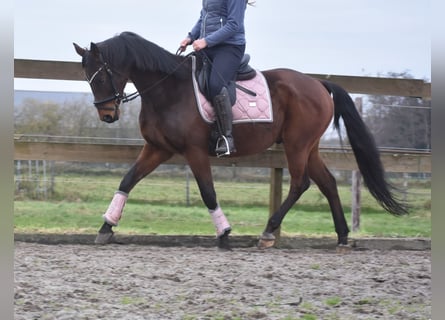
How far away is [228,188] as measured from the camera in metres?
12.9

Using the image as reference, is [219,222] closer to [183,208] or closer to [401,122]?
[401,122]

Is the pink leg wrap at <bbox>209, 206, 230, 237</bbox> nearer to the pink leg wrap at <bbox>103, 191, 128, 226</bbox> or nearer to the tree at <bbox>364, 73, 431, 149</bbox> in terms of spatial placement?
the pink leg wrap at <bbox>103, 191, 128, 226</bbox>

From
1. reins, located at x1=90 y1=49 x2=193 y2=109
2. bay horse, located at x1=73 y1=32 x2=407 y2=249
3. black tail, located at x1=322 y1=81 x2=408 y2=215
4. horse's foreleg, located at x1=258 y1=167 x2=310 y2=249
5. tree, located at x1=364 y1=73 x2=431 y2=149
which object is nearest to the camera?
reins, located at x1=90 y1=49 x2=193 y2=109

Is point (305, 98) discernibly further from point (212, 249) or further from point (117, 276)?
point (117, 276)

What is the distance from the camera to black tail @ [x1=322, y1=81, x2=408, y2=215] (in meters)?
5.81

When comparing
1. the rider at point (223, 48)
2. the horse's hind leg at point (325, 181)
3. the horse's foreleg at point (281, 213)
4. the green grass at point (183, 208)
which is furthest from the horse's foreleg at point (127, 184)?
the green grass at point (183, 208)

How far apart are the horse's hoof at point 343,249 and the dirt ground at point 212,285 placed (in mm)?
474

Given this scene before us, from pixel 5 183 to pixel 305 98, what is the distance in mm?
4717

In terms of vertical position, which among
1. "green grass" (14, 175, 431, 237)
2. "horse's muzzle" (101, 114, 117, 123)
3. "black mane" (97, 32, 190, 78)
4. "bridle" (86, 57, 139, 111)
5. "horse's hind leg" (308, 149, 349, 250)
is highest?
"black mane" (97, 32, 190, 78)

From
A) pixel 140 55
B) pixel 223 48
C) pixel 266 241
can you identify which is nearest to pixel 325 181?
pixel 266 241

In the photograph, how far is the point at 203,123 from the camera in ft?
17.3

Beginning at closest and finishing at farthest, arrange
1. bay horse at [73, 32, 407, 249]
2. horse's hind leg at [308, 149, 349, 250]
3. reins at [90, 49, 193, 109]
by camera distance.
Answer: reins at [90, 49, 193, 109], bay horse at [73, 32, 407, 249], horse's hind leg at [308, 149, 349, 250]

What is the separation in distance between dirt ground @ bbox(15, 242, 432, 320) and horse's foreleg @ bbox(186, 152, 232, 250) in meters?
0.21

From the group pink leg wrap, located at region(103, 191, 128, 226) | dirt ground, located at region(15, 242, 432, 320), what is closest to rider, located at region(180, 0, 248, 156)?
pink leg wrap, located at region(103, 191, 128, 226)
